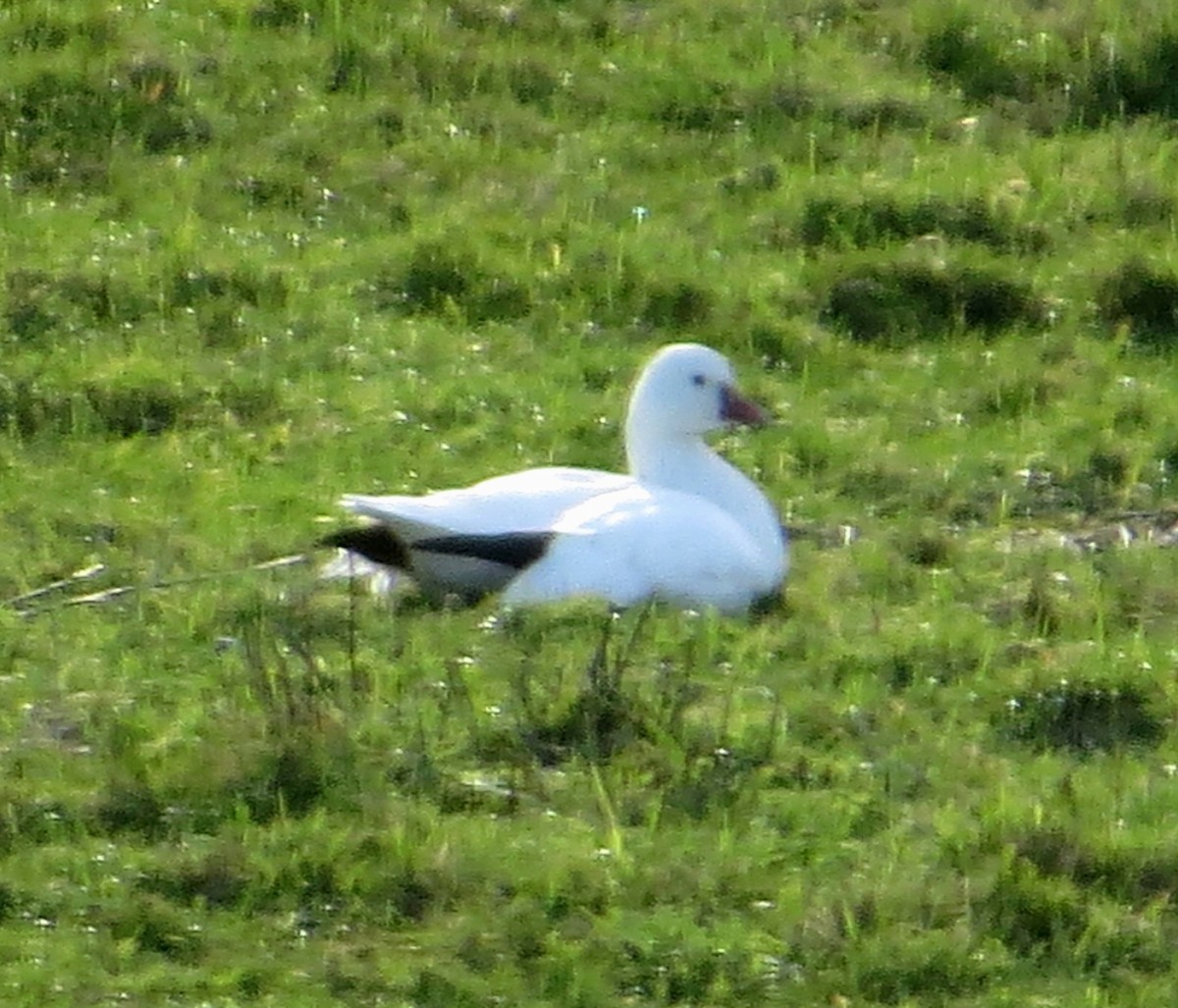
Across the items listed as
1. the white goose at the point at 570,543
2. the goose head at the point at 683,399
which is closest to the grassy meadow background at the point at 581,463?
the white goose at the point at 570,543

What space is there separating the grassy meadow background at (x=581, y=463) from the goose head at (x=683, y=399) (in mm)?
355

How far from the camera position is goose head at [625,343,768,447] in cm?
823

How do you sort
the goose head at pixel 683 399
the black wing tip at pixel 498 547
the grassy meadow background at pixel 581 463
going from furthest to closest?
1. the goose head at pixel 683 399
2. the black wing tip at pixel 498 547
3. the grassy meadow background at pixel 581 463

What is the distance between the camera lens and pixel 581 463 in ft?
29.1

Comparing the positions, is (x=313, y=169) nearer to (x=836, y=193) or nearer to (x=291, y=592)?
Answer: (x=836, y=193)

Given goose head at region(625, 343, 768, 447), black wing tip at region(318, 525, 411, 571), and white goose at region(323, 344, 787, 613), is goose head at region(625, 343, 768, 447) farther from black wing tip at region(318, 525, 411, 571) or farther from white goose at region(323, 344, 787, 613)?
black wing tip at region(318, 525, 411, 571)

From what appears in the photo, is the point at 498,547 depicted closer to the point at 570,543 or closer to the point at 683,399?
the point at 570,543

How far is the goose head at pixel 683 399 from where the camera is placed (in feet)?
27.0

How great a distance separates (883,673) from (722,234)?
393cm

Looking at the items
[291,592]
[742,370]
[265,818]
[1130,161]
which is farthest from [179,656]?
[1130,161]

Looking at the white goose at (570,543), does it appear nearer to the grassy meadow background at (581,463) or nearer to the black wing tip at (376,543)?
the black wing tip at (376,543)

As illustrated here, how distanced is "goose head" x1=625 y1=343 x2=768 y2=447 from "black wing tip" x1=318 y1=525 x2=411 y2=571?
1.12 m

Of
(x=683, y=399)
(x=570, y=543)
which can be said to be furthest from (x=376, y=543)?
(x=683, y=399)

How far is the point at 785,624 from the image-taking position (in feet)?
23.7
